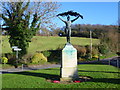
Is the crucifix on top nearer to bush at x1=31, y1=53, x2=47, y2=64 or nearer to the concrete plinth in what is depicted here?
A: the concrete plinth

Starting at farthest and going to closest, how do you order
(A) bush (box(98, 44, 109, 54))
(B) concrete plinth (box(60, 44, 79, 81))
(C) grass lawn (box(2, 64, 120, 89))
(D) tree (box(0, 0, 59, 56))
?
(A) bush (box(98, 44, 109, 54)), (D) tree (box(0, 0, 59, 56)), (B) concrete plinth (box(60, 44, 79, 81)), (C) grass lawn (box(2, 64, 120, 89))

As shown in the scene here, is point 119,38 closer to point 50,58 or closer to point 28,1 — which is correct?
point 50,58

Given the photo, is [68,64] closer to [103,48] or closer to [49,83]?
[49,83]

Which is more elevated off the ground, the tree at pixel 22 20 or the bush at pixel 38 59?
the tree at pixel 22 20

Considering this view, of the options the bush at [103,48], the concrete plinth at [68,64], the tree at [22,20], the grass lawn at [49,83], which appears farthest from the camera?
the bush at [103,48]

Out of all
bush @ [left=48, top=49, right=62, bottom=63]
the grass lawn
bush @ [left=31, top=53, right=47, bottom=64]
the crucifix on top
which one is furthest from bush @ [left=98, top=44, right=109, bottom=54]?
the crucifix on top

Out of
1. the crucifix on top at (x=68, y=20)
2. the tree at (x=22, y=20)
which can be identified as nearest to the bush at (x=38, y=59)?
the tree at (x=22, y=20)

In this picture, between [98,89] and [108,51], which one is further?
[108,51]

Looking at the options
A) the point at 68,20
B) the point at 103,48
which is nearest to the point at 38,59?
the point at 68,20

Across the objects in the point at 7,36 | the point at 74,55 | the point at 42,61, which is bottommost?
the point at 42,61

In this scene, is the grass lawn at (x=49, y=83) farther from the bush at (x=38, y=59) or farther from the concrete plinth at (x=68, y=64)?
the bush at (x=38, y=59)

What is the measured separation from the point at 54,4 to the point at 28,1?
4.60 m

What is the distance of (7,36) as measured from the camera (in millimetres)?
28438

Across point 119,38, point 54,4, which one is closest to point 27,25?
point 54,4
